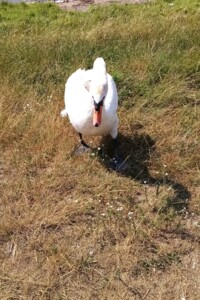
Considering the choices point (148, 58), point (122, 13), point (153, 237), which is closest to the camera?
point (153, 237)

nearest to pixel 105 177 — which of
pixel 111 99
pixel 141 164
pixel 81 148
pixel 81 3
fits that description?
pixel 141 164

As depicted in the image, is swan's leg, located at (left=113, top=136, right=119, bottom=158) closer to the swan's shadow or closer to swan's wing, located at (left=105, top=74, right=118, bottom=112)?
the swan's shadow

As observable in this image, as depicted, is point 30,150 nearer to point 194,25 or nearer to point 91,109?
point 91,109

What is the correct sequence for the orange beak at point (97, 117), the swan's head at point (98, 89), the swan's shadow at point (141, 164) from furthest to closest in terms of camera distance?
1. the swan's shadow at point (141, 164)
2. the orange beak at point (97, 117)
3. the swan's head at point (98, 89)

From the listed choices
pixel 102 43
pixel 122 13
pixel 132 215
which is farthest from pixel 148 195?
pixel 122 13

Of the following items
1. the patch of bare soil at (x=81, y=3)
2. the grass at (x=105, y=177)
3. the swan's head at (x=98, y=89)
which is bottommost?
the grass at (x=105, y=177)

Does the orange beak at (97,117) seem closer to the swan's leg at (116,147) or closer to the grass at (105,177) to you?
the grass at (105,177)

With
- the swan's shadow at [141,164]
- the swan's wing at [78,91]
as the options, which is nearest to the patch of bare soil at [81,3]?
the swan's wing at [78,91]

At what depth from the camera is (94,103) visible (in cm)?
452

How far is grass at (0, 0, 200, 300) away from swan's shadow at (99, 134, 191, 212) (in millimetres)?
10

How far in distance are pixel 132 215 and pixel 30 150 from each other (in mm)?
1444

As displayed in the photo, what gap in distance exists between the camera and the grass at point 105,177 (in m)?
3.96

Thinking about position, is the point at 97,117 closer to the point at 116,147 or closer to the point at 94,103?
the point at 94,103

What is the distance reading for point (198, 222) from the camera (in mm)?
4422
